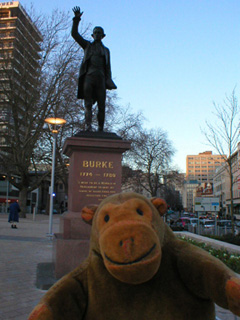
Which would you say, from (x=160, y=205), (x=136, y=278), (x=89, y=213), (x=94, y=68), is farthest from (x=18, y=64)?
(x=136, y=278)

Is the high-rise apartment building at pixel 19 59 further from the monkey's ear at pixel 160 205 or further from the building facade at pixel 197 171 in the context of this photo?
the building facade at pixel 197 171

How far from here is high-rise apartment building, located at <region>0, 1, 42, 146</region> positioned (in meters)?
25.2

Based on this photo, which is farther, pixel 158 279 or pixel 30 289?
pixel 30 289

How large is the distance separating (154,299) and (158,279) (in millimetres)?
106

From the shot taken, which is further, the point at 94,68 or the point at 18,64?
the point at 18,64

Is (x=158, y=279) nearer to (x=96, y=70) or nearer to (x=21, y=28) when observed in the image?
(x=96, y=70)

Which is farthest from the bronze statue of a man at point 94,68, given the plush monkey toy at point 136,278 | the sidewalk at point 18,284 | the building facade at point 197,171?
the building facade at point 197,171

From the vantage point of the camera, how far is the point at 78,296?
1.68m

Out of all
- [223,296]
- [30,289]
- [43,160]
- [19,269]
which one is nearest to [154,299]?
[223,296]

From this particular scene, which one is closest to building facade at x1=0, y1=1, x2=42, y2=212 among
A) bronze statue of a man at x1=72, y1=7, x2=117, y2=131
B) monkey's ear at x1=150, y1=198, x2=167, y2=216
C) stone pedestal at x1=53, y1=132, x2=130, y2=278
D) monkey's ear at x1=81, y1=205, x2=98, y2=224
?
bronze statue of a man at x1=72, y1=7, x2=117, y2=131

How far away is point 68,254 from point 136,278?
14.3 feet

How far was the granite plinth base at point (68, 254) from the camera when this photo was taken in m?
5.45

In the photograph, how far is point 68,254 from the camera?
18.1ft

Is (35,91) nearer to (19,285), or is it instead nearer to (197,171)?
(19,285)
